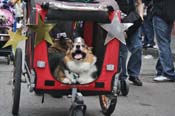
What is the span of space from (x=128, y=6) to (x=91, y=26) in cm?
164

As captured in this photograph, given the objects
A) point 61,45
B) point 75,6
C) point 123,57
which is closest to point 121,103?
point 123,57

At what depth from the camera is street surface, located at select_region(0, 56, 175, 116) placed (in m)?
6.55

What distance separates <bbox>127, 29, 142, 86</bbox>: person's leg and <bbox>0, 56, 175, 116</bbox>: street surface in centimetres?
17

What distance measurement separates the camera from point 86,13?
541cm

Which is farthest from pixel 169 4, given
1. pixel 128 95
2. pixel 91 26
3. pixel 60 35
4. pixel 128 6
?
pixel 60 35

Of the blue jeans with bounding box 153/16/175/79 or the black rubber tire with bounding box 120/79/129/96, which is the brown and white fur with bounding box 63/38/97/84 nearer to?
the black rubber tire with bounding box 120/79/129/96

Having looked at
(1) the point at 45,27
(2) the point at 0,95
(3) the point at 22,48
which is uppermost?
(1) the point at 45,27

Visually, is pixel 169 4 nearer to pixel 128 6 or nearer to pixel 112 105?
pixel 128 6

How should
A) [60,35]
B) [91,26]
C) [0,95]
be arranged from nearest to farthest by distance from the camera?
[60,35] < [91,26] < [0,95]

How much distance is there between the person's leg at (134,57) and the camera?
8.20 meters

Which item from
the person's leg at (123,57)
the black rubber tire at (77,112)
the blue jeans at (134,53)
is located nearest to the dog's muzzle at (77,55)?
the black rubber tire at (77,112)

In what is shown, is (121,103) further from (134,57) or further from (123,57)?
(134,57)

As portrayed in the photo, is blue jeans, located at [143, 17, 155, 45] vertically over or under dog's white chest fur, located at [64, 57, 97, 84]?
under

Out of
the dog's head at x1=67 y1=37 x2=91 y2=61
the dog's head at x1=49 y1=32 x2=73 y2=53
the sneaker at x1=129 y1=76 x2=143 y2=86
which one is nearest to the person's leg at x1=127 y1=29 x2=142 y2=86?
the sneaker at x1=129 y1=76 x2=143 y2=86
